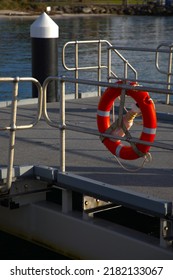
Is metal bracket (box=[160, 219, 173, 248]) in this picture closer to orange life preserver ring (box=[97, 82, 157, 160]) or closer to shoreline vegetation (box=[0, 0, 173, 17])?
orange life preserver ring (box=[97, 82, 157, 160])

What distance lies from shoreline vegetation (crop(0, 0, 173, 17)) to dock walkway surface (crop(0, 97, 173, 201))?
67283mm

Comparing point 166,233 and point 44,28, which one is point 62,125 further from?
point 44,28

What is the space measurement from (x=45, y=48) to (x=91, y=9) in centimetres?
7235

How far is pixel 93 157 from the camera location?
719 cm

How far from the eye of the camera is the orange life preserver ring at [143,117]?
610 centimetres

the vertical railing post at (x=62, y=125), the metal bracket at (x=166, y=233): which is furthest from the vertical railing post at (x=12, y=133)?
the metal bracket at (x=166, y=233)

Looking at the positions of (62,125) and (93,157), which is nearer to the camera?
(62,125)

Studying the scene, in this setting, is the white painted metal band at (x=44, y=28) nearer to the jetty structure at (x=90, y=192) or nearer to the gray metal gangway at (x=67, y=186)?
the jetty structure at (x=90, y=192)

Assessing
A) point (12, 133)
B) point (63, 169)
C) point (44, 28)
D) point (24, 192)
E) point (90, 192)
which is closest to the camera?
point (90, 192)

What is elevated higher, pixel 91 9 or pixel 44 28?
pixel 44 28

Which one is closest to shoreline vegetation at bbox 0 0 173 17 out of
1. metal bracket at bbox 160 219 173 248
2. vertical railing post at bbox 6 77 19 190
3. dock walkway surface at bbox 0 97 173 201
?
dock walkway surface at bbox 0 97 173 201

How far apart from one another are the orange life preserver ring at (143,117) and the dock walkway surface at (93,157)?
271mm

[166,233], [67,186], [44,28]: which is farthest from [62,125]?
[44,28]

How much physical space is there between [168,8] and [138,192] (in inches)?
3180
